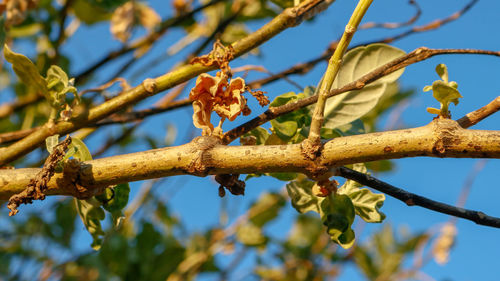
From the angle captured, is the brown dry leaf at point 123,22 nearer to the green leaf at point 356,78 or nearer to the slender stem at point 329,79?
the green leaf at point 356,78

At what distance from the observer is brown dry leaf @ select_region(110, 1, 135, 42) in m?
1.58

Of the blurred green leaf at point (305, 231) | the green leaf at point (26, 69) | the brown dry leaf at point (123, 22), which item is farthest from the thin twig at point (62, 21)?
the blurred green leaf at point (305, 231)

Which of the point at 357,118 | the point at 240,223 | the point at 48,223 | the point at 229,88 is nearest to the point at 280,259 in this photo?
the point at 240,223

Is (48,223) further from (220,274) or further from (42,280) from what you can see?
(220,274)

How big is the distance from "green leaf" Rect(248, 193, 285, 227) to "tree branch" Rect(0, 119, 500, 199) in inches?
58.4

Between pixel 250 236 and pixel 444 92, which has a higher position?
pixel 250 236

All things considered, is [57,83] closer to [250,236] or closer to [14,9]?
[14,9]

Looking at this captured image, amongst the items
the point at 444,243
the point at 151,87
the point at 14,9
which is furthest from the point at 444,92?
the point at 444,243

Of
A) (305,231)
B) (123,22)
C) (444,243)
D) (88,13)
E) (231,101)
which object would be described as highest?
(88,13)

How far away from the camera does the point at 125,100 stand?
0.87 meters

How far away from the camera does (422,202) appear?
2.02 feet

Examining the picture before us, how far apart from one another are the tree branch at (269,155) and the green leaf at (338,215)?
186mm

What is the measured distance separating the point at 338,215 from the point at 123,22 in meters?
1.10

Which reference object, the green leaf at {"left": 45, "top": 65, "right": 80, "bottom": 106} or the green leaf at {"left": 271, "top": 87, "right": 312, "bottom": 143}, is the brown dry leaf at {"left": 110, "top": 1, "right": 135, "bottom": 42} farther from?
the green leaf at {"left": 271, "top": 87, "right": 312, "bottom": 143}
